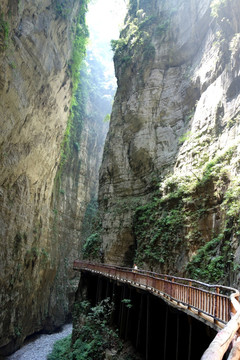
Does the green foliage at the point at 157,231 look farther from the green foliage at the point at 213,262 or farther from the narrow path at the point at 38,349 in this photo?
the narrow path at the point at 38,349

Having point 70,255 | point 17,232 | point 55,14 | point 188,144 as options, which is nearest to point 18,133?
point 17,232

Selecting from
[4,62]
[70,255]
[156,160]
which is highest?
[4,62]

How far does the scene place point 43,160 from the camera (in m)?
23.9

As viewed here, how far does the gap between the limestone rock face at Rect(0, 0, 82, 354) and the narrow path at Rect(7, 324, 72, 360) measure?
0.77 m

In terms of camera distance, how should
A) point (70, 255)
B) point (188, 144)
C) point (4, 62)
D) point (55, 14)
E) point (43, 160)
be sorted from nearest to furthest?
point (4, 62) → point (188, 144) → point (55, 14) → point (43, 160) → point (70, 255)

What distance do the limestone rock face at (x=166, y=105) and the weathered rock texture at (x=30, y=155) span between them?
5.87m

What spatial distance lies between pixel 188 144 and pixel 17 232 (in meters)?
13.9

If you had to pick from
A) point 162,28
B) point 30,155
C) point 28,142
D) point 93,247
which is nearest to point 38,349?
point 93,247

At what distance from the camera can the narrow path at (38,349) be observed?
20.8 m

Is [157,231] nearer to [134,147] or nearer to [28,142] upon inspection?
[134,147]

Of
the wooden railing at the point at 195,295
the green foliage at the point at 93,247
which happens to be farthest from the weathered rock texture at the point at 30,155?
the wooden railing at the point at 195,295

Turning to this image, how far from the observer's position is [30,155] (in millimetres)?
21125

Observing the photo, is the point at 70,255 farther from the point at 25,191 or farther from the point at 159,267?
the point at 159,267

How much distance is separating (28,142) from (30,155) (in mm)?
1128
